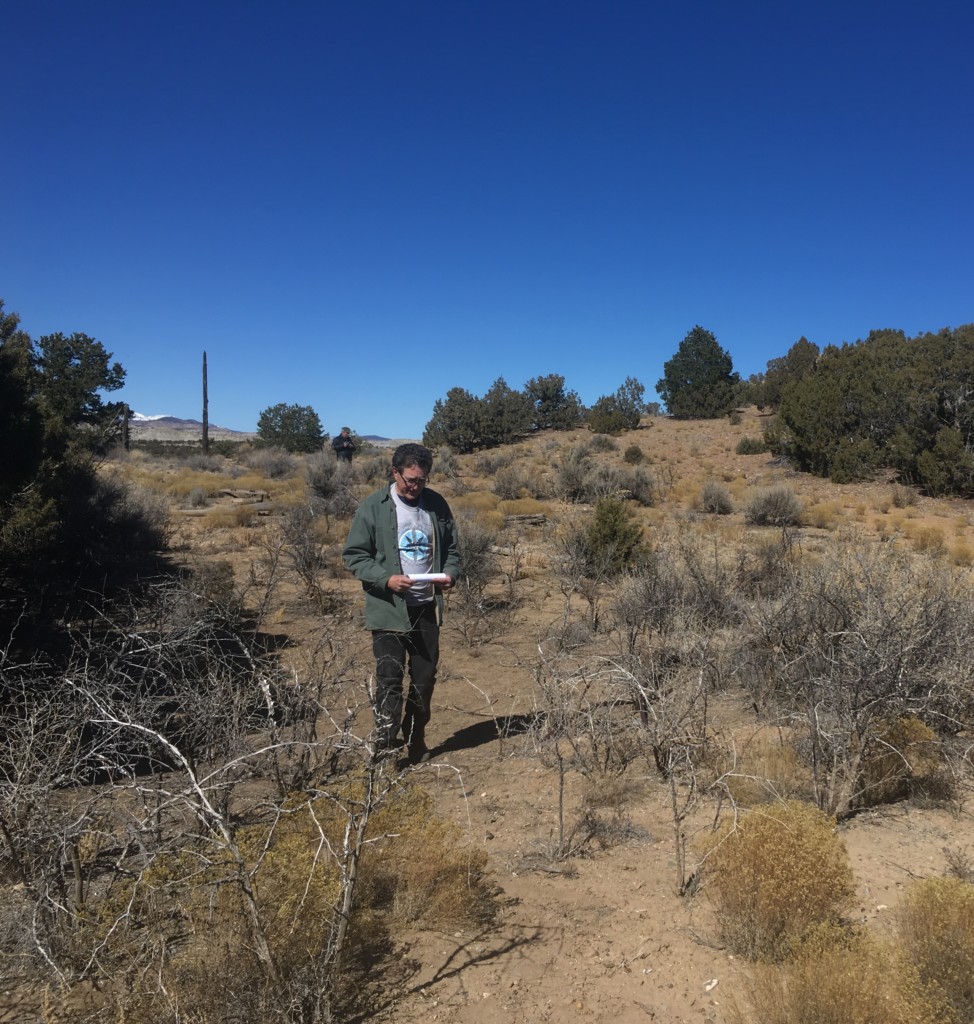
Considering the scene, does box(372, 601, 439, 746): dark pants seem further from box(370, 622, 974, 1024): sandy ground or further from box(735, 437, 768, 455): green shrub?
box(735, 437, 768, 455): green shrub

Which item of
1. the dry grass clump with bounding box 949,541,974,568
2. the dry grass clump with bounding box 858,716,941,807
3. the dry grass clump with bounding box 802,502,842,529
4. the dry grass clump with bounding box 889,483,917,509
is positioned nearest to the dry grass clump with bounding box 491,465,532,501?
the dry grass clump with bounding box 802,502,842,529

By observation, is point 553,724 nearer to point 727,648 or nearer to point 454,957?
point 727,648

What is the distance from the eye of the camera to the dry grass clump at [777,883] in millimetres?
2381

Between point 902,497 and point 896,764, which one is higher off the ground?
point 902,497

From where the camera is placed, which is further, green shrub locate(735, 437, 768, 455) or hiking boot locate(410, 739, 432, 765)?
green shrub locate(735, 437, 768, 455)

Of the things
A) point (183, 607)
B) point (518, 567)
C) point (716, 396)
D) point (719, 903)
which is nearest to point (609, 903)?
point (719, 903)

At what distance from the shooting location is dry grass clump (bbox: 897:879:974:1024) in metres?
1.97

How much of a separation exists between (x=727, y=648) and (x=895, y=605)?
4.39 ft

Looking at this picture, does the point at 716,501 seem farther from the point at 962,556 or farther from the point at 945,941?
the point at 945,941

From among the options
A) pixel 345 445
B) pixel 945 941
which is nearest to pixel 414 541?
pixel 945 941

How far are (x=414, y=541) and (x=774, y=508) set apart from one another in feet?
38.2

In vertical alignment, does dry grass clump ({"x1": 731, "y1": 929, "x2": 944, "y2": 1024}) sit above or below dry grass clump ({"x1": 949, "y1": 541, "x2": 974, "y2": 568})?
below

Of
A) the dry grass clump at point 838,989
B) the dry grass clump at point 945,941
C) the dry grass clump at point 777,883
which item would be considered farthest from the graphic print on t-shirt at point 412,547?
the dry grass clump at point 945,941

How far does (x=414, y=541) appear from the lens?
156 inches
